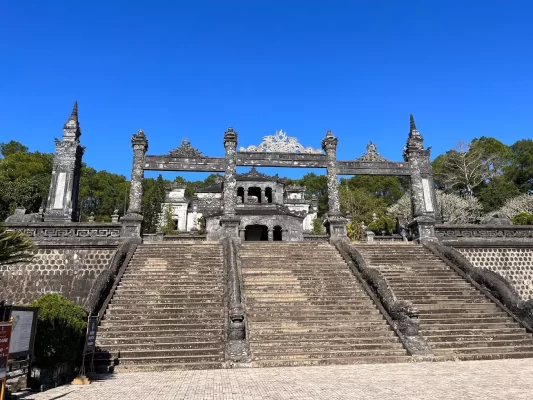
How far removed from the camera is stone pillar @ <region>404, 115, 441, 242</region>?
58.6ft

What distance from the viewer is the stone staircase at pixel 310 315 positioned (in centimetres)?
995

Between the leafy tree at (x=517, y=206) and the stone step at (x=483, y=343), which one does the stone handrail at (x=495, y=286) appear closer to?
the stone step at (x=483, y=343)

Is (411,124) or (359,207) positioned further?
(359,207)

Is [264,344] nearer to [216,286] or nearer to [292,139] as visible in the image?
[216,286]

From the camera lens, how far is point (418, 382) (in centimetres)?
752

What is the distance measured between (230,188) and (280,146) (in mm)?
3586

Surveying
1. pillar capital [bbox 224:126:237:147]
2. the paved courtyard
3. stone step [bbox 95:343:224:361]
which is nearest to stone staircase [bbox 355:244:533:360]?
the paved courtyard

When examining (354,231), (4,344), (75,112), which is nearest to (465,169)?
(354,231)

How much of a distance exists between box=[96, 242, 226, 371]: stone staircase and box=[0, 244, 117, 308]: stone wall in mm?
1940

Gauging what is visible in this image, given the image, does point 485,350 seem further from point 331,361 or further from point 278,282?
point 278,282

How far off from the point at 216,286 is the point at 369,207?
38.2m

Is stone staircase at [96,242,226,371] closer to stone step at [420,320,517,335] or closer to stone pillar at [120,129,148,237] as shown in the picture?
stone pillar at [120,129,148,237]

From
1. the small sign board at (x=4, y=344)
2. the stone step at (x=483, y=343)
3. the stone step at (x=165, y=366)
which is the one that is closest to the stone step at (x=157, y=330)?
the stone step at (x=165, y=366)

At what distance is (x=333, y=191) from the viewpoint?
64.4 ft
